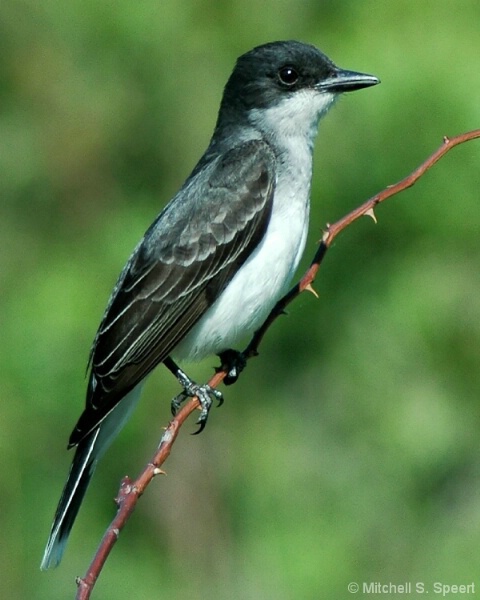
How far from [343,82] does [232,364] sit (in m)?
1.14

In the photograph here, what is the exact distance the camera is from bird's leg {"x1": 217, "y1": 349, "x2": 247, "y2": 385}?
484 cm

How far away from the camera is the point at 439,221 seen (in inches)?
249

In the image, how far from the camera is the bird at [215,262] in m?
4.75

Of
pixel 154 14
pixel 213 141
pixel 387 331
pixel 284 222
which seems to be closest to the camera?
pixel 284 222

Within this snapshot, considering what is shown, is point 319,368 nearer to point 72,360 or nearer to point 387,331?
point 387,331

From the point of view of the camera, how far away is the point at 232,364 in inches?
194

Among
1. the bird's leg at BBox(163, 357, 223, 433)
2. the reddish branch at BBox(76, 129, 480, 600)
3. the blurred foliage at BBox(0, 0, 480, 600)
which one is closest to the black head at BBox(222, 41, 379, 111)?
the blurred foliage at BBox(0, 0, 480, 600)

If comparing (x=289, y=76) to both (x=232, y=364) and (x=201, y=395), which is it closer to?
(x=232, y=364)

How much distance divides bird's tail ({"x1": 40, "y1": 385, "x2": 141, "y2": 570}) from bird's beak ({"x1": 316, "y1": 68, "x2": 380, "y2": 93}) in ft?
4.85

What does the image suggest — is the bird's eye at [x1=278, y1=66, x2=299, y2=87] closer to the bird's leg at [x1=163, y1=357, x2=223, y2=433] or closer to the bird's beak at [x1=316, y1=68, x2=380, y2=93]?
the bird's beak at [x1=316, y1=68, x2=380, y2=93]

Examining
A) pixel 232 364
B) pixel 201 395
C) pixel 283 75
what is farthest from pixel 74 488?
pixel 283 75

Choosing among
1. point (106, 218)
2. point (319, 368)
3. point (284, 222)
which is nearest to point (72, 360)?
point (106, 218)

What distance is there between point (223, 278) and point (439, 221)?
1780mm

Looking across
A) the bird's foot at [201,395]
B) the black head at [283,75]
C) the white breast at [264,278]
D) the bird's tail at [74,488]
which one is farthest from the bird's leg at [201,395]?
the black head at [283,75]
